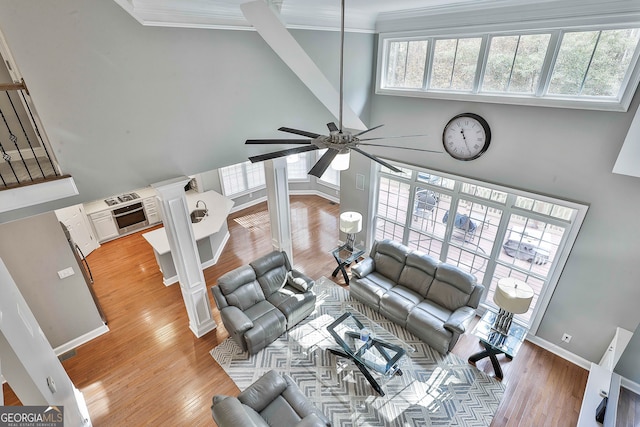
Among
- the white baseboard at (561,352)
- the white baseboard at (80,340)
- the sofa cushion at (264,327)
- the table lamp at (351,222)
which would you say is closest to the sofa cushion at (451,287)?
the white baseboard at (561,352)

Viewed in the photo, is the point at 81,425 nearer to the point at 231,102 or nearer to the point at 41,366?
the point at 41,366

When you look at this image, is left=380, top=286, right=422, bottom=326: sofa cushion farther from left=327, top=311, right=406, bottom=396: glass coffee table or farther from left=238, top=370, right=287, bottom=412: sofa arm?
left=238, top=370, right=287, bottom=412: sofa arm

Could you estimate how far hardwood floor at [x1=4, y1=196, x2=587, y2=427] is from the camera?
3863 millimetres

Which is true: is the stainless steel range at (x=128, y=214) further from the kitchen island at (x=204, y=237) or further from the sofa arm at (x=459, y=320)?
the sofa arm at (x=459, y=320)

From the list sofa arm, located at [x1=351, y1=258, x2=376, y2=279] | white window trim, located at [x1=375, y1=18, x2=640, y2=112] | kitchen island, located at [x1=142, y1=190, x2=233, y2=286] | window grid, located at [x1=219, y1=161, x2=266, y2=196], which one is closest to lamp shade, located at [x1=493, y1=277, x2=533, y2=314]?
sofa arm, located at [x1=351, y1=258, x2=376, y2=279]

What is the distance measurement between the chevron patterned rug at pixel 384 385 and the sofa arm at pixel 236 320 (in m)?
0.47

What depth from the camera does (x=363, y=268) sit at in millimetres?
5535

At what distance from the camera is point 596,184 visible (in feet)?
12.0

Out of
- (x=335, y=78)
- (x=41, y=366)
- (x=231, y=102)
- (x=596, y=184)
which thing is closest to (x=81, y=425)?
(x=41, y=366)

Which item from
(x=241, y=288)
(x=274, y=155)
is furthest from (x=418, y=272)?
(x=274, y=155)

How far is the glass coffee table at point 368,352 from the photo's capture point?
4043 mm

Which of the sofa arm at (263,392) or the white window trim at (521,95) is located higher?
the white window trim at (521,95)

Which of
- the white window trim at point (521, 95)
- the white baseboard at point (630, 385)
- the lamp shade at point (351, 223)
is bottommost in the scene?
the white baseboard at point (630, 385)

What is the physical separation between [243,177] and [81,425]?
6650 mm
